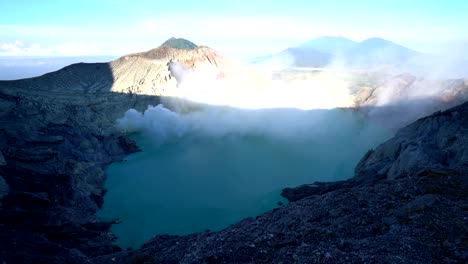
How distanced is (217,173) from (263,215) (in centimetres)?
3696

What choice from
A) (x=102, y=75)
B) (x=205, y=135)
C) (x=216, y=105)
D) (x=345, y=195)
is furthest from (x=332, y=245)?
(x=102, y=75)

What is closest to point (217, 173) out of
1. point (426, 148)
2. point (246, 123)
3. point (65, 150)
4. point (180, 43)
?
point (65, 150)

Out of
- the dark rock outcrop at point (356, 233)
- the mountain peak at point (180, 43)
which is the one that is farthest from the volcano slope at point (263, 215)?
the mountain peak at point (180, 43)

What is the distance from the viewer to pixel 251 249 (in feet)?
62.2

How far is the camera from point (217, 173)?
6378cm

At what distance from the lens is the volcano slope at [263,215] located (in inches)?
703

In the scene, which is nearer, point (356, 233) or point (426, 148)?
point (356, 233)

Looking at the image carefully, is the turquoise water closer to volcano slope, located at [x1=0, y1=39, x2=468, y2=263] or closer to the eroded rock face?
volcano slope, located at [x1=0, y1=39, x2=468, y2=263]

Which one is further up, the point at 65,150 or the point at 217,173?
the point at 65,150

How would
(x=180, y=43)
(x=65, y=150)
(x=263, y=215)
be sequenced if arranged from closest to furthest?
(x=263, y=215) < (x=65, y=150) < (x=180, y=43)

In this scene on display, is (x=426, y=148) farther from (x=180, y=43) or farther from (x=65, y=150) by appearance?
(x=180, y=43)

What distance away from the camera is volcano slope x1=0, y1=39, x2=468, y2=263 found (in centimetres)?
1784

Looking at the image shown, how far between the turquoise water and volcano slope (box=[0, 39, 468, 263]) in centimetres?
350

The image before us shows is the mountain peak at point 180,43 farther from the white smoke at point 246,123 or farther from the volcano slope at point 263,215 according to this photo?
the volcano slope at point 263,215
